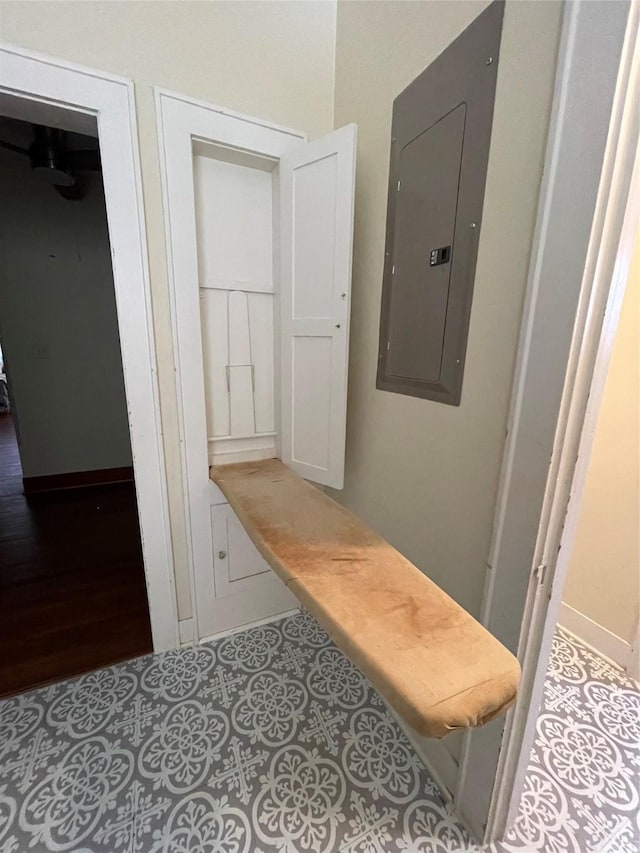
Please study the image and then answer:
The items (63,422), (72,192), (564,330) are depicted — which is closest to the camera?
(564,330)

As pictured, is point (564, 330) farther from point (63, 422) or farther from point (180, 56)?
point (63, 422)

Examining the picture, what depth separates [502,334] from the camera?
84 cm

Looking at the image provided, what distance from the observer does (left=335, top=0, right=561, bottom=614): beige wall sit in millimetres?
758

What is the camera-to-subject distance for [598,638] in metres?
1.62

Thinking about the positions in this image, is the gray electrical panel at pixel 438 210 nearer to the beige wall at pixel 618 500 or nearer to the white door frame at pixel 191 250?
the white door frame at pixel 191 250

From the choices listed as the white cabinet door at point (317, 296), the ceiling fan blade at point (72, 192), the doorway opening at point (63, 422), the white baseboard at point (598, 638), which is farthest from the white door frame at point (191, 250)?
the ceiling fan blade at point (72, 192)

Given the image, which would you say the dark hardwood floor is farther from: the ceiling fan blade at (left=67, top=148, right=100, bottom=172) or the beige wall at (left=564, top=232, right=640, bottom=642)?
the ceiling fan blade at (left=67, top=148, right=100, bottom=172)

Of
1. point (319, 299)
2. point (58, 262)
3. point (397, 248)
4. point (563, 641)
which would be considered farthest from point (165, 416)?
point (58, 262)

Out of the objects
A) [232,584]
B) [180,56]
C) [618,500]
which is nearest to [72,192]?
[180,56]

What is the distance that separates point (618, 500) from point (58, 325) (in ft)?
13.0

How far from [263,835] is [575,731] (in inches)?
44.1

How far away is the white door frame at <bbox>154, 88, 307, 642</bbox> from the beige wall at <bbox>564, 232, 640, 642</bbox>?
155 cm

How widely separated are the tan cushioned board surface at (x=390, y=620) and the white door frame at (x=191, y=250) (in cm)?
41

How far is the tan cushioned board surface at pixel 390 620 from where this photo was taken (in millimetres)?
578
